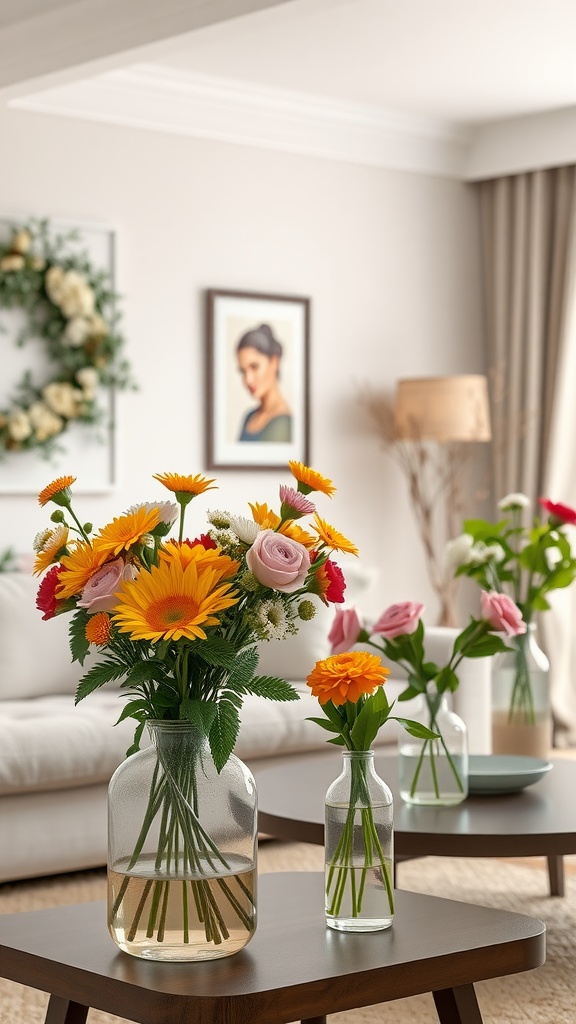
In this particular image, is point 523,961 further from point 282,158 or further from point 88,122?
point 282,158

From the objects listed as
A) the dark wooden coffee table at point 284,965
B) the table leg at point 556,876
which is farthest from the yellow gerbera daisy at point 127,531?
A: the table leg at point 556,876

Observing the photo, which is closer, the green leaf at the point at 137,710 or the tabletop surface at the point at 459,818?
the green leaf at the point at 137,710

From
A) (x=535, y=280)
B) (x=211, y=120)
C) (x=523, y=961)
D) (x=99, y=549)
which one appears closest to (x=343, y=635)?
(x=523, y=961)

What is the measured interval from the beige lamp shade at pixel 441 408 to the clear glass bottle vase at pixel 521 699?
224 centimetres

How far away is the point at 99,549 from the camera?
180cm

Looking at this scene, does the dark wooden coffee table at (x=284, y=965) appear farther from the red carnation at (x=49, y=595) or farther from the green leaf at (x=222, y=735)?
the red carnation at (x=49, y=595)

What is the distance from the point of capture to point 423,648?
3166 millimetres

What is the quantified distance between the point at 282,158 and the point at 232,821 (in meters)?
4.66

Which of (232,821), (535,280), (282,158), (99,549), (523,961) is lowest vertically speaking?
(523,961)

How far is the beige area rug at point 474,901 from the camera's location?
2.98 m

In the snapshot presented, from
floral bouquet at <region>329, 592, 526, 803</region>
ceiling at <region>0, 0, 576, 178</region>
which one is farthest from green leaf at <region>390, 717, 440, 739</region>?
ceiling at <region>0, 0, 576, 178</region>

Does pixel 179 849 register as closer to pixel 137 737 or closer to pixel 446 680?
pixel 137 737

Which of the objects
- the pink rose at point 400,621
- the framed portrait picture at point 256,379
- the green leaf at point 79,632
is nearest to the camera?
the green leaf at point 79,632

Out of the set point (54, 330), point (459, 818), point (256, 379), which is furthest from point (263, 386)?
point (459, 818)
